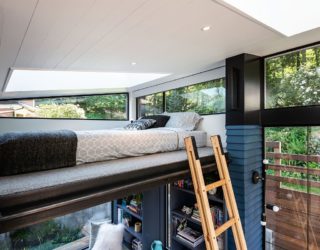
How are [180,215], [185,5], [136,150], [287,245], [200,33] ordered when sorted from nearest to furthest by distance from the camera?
[185,5] → [200,33] → [136,150] → [287,245] → [180,215]

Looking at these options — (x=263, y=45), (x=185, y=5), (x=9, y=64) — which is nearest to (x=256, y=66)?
(x=263, y=45)

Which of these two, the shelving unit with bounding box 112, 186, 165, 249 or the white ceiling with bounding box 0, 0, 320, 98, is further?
the shelving unit with bounding box 112, 186, 165, 249

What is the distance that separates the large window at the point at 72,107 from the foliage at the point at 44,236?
192cm

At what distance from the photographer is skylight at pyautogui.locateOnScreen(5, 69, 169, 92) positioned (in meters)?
3.38

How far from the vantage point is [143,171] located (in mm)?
1546

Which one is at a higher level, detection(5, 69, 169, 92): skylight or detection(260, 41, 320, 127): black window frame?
detection(5, 69, 169, 92): skylight

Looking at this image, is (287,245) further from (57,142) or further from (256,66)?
(57,142)

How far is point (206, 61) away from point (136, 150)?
4.42ft

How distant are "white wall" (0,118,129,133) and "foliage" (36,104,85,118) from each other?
5.2 inches

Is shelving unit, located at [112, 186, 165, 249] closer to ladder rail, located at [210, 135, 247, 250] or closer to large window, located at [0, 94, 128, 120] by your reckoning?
ladder rail, located at [210, 135, 247, 250]

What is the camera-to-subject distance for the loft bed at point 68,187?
0.99 m

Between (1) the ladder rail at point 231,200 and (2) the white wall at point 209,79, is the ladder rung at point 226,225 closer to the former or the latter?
(1) the ladder rail at point 231,200

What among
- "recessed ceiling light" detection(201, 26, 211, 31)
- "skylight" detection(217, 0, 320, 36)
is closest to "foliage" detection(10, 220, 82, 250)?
"recessed ceiling light" detection(201, 26, 211, 31)

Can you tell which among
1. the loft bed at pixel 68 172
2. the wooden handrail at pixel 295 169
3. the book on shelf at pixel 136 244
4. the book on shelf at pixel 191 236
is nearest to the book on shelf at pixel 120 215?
the book on shelf at pixel 136 244
